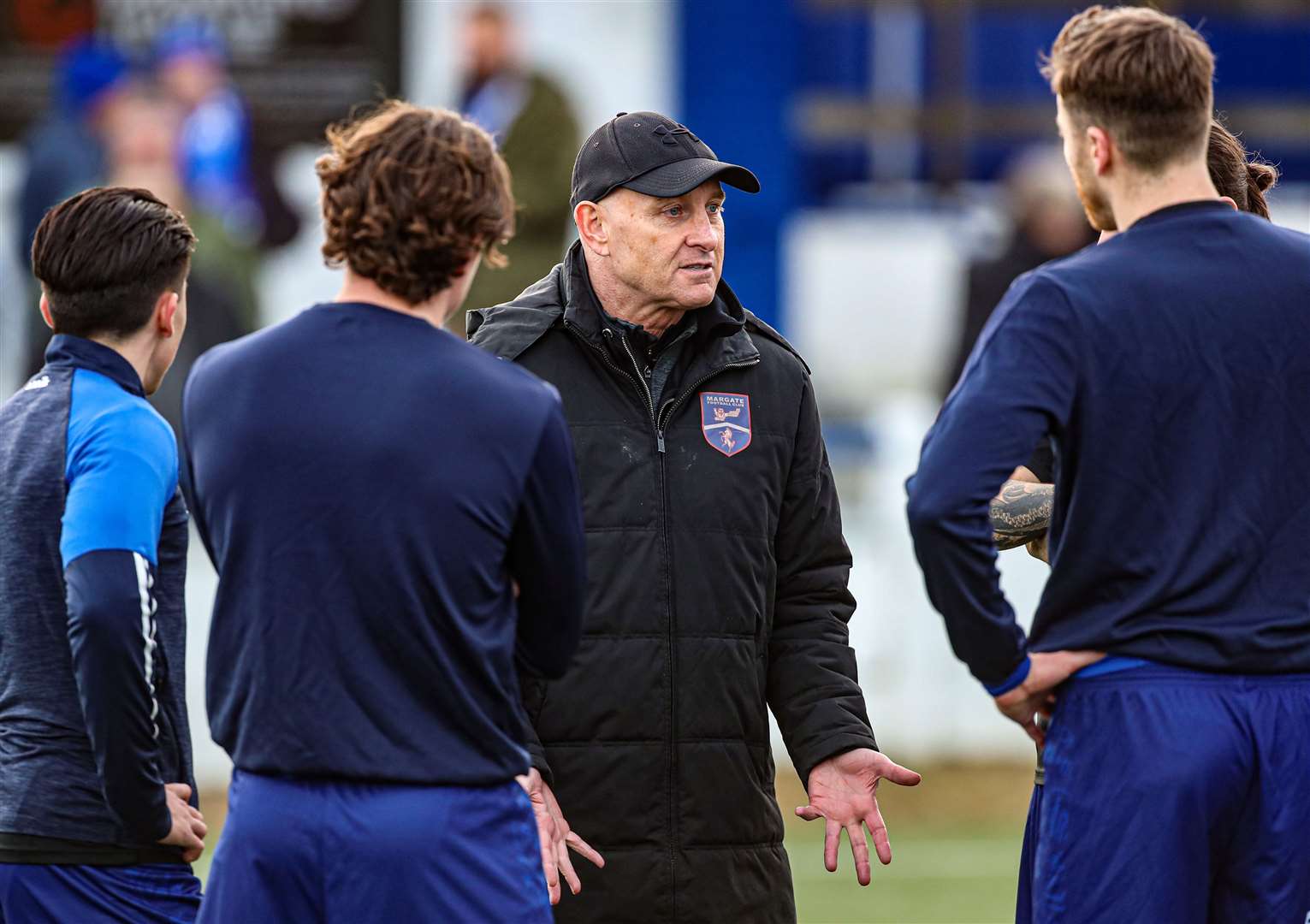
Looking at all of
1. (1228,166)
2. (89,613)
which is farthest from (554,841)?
(1228,166)

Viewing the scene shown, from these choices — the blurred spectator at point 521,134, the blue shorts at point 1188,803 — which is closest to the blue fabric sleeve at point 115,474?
the blue shorts at point 1188,803

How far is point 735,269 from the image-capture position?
488 inches

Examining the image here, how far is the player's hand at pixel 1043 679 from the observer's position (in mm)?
3182

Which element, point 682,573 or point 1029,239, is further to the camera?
point 1029,239

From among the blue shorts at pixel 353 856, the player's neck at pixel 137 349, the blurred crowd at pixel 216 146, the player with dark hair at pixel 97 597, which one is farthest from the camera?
the blurred crowd at pixel 216 146

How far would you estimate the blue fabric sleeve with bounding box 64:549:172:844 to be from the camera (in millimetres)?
3250

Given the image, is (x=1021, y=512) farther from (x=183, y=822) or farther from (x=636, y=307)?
(x=183, y=822)

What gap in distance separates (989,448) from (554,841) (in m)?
1.14

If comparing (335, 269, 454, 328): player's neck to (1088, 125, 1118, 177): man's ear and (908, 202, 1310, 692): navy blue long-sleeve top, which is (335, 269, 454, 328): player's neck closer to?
(908, 202, 1310, 692): navy blue long-sleeve top

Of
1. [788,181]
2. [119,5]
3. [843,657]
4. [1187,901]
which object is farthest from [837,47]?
[1187,901]

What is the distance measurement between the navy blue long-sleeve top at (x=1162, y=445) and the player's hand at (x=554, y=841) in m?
0.95

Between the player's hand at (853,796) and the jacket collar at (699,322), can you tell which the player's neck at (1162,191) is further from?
the player's hand at (853,796)

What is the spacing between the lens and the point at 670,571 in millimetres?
3955

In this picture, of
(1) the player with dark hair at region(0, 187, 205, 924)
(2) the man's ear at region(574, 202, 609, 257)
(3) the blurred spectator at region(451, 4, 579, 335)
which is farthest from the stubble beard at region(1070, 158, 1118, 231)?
(3) the blurred spectator at region(451, 4, 579, 335)
